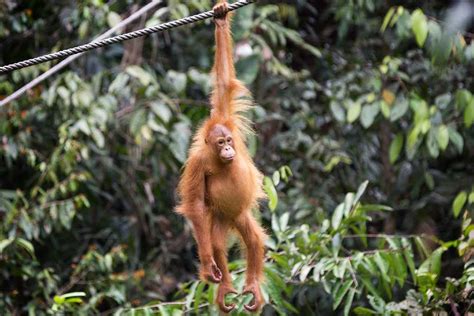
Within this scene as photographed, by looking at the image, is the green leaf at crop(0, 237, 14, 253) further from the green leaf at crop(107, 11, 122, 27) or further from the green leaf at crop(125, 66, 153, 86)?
the green leaf at crop(107, 11, 122, 27)

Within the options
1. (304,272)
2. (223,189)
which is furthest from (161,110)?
(304,272)

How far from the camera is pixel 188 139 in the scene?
6.01 meters

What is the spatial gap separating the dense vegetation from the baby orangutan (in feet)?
1.41

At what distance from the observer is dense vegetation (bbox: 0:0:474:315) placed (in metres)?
5.88

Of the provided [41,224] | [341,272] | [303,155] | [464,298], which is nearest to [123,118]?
[41,224]

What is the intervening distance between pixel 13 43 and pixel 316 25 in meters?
2.86

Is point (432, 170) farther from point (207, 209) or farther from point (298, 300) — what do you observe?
point (207, 209)

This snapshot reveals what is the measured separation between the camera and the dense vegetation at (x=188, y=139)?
5.88m

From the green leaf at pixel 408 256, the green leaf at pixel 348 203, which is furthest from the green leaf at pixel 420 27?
the green leaf at pixel 408 256

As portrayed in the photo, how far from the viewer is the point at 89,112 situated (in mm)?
6004

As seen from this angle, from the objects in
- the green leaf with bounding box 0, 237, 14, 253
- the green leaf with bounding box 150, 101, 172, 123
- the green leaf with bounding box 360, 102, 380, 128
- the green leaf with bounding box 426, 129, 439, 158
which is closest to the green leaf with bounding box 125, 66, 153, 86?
the green leaf with bounding box 150, 101, 172, 123

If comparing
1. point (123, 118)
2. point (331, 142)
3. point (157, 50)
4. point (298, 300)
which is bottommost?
point (298, 300)

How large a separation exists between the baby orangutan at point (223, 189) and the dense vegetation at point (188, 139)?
43cm

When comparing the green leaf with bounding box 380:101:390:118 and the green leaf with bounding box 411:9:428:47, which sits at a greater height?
the green leaf with bounding box 411:9:428:47
